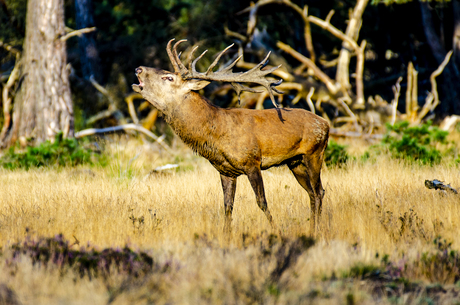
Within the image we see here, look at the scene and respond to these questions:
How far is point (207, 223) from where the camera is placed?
580cm

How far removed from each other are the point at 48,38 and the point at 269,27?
9.97 metres

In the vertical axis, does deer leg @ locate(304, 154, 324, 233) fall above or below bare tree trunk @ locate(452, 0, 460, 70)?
below

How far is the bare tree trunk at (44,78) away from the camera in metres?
11.7

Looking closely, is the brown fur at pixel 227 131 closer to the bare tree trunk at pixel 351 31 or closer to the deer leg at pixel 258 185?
the deer leg at pixel 258 185

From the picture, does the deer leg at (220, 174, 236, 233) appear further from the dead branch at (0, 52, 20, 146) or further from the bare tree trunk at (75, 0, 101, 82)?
the bare tree trunk at (75, 0, 101, 82)

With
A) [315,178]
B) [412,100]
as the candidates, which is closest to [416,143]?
[412,100]

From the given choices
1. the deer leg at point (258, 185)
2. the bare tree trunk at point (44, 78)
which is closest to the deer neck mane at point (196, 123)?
the deer leg at point (258, 185)

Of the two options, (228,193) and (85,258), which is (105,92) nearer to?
(228,193)

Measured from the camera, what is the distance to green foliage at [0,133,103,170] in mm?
10344

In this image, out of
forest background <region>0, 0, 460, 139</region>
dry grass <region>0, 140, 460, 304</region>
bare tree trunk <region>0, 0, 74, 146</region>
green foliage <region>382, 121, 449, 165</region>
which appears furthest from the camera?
forest background <region>0, 0, 460, 139</region>

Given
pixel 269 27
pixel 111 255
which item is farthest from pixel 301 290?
pixel 269 27

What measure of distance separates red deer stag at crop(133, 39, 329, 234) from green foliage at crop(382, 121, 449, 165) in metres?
4.55

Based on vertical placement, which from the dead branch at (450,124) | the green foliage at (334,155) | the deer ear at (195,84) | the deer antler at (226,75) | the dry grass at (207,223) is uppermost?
the deer antler at (226,75)

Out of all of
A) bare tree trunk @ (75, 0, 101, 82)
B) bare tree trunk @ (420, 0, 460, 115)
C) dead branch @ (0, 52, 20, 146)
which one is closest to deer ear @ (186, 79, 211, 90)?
dead branch @ (0, 52, 20, 146)
